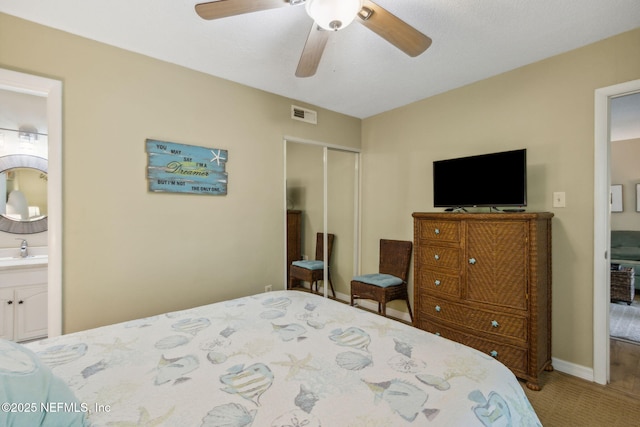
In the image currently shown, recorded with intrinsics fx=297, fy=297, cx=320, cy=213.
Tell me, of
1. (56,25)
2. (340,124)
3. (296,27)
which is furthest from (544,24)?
(56,25)

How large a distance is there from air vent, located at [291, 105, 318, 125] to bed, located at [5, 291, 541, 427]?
2279 millimetres

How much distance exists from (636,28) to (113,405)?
3.48 m

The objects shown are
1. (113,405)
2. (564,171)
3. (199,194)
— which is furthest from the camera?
(199,194)

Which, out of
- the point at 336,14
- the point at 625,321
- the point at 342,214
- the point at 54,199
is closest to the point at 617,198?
the point at 625,321

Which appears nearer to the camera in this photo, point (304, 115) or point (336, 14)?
point (336, 14)

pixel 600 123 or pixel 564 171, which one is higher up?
pixel 600 123

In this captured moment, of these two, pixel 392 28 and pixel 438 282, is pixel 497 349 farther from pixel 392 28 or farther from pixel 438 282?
pixel 392 28

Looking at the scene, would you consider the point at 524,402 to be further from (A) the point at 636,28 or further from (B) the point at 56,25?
(B) the point at 56,25

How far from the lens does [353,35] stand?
2.04 m

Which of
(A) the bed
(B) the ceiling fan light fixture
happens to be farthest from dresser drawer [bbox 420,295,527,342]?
(B) the ceiling fan light fixture

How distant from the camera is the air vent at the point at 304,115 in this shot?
10.5 ft

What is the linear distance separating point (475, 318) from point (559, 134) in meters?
1.60

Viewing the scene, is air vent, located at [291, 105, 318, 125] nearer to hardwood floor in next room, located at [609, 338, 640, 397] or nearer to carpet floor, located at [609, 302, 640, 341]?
hardwood floor in next room, located at [609, 338, 640, 397]

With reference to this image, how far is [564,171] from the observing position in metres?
2.32
